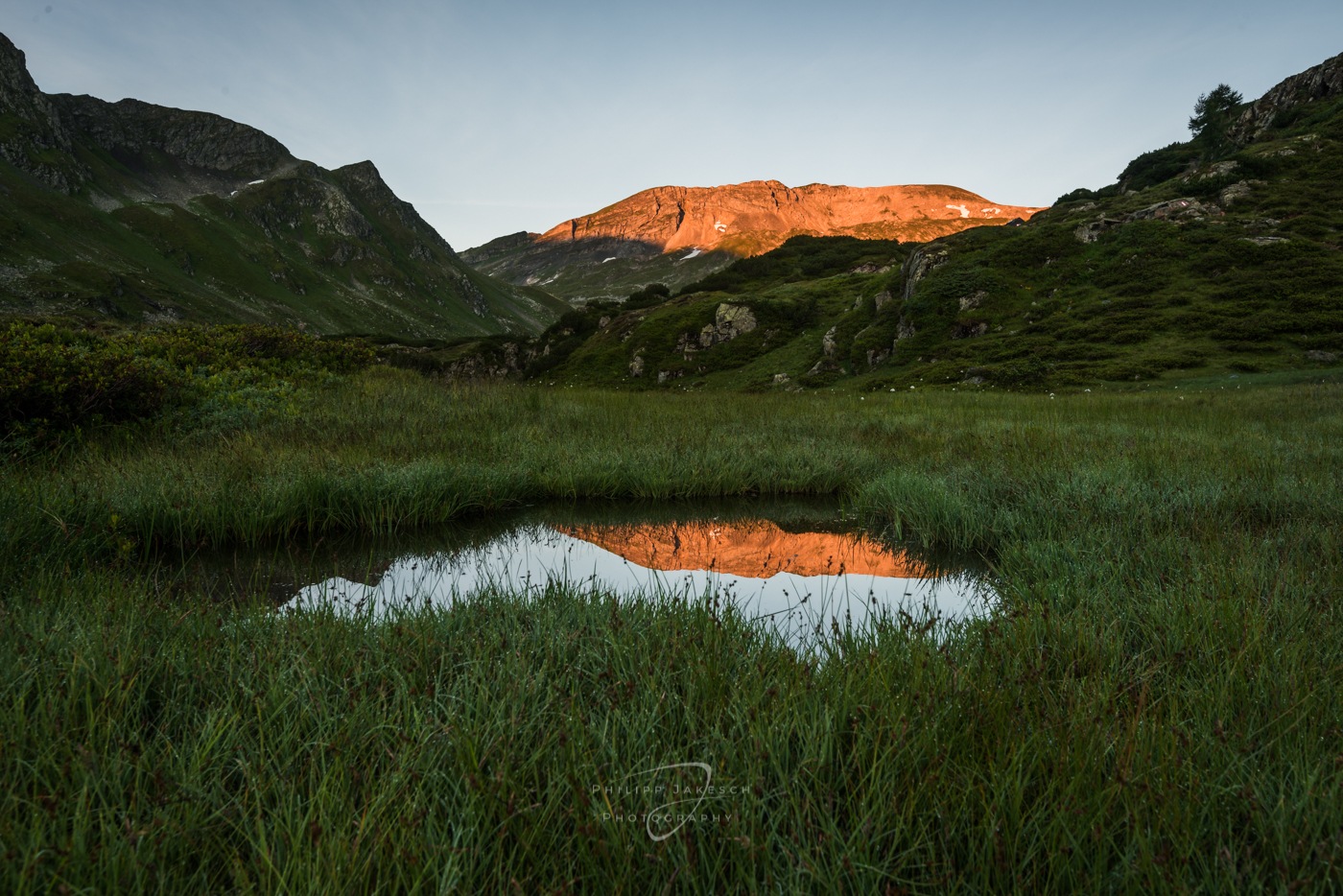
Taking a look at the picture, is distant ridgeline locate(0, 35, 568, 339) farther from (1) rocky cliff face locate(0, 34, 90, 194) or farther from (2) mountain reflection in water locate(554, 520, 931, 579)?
(2) mountain reflection in water locate(554, 520, 931, 579)

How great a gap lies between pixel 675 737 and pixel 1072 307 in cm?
4392

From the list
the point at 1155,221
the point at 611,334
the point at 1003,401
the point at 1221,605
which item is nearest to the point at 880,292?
the point at 1155,221

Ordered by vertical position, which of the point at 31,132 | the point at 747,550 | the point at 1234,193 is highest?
the point at 31,132

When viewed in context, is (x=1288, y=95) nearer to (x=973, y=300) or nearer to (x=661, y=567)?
(x=973, y=300)

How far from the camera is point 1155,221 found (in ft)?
138

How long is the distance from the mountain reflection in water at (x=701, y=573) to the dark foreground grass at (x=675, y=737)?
1.66 feet

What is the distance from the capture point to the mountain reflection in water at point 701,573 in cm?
403

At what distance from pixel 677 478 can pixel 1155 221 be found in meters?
49.5

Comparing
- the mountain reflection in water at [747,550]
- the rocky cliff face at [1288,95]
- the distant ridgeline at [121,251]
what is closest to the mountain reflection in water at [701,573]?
the mountain reflection in water at [747,550]

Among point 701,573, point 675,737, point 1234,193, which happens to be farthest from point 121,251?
point 1234,193

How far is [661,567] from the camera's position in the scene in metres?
5.47

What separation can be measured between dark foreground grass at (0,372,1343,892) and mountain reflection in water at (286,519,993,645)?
1.66 feet

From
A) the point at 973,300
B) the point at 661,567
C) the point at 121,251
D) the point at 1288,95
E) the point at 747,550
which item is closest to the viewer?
the point at 661,567

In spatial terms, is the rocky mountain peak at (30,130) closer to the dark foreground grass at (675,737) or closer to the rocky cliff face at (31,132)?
the rocky cliff face at (31,132)
